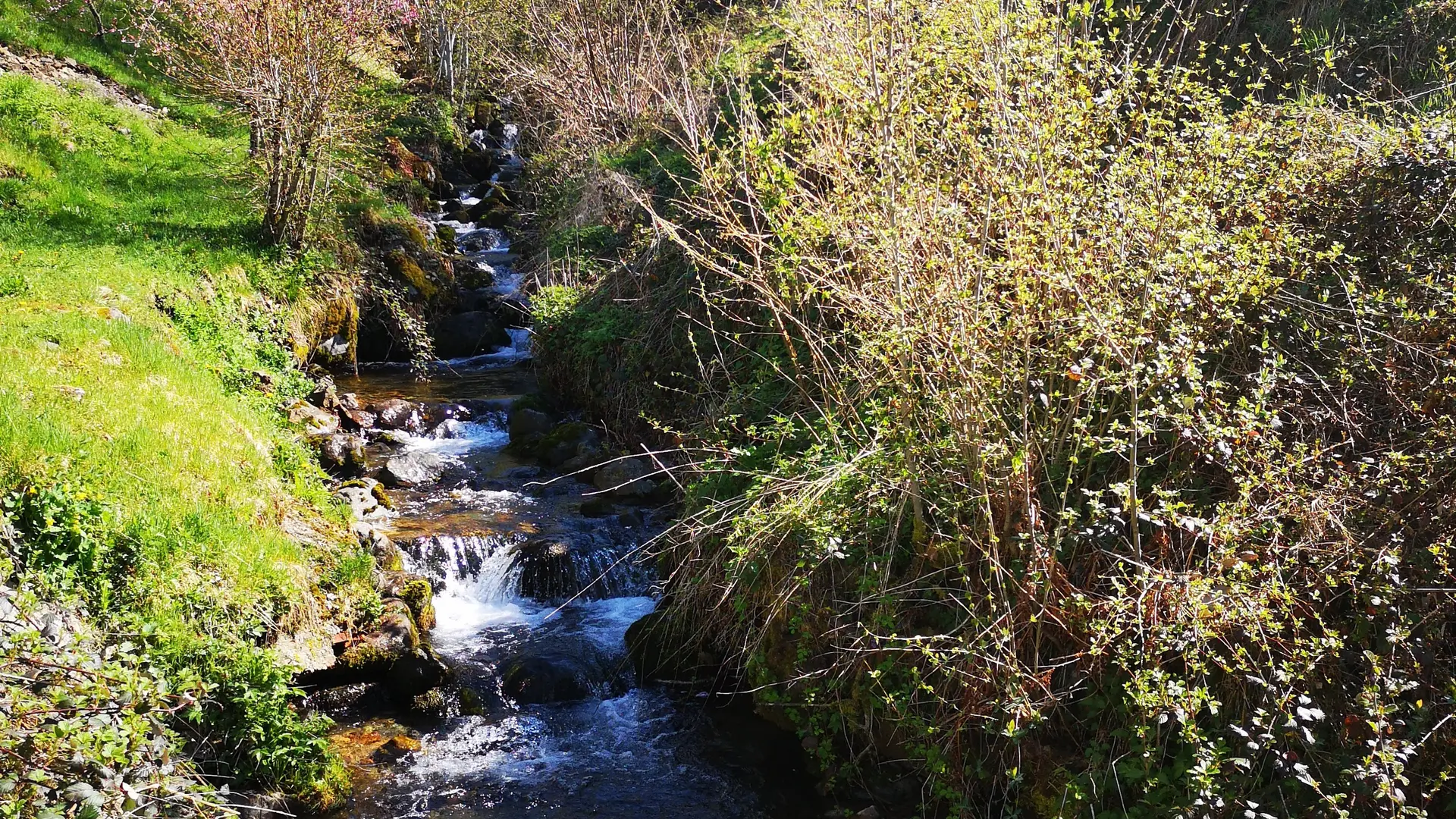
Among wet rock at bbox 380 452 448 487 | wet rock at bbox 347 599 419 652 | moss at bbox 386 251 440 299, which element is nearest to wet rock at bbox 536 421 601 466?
wet rock at bbox 380 452 448 487

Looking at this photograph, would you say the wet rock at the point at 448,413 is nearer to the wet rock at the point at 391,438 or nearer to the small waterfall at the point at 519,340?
the wet rock at the point at 391,438

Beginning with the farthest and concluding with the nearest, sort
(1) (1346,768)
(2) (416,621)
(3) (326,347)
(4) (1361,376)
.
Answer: (3) (326,347) < (2) (416,621) < (4) (1361,376) < (1) (1346,768)

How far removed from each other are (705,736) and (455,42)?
22.9m

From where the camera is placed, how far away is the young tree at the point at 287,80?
1169 cm

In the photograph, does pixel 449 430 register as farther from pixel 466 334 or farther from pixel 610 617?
pixel 610 617

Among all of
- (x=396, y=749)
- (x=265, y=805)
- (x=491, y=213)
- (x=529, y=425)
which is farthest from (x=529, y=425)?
(x=491, y=213)

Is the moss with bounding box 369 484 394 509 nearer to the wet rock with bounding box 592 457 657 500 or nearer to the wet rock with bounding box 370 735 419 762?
the wet rock with bounding box 592 457 657 500

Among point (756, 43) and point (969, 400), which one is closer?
point (969, 400)

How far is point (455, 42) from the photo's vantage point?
25.2 metres

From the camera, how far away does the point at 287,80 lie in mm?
11844

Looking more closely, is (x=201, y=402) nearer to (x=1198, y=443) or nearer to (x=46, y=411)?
(x=46, y=411)

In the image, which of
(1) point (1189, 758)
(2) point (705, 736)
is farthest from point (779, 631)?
(1) point (1189, 758)

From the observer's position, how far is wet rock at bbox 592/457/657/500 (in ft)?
32.8

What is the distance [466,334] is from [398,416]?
3.24 meters
